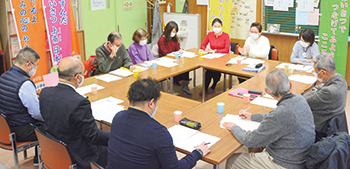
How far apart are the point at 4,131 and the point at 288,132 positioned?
2469 mm

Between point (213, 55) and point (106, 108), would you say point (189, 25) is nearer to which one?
point (213, 55)

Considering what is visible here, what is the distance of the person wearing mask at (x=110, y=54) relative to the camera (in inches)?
184

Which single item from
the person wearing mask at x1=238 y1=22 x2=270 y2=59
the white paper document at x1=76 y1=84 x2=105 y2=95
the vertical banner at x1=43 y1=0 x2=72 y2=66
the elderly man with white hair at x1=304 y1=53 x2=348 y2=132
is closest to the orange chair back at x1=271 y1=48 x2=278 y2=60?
the person wearing mask at x1=238 y1=22 x2=270 y2=59

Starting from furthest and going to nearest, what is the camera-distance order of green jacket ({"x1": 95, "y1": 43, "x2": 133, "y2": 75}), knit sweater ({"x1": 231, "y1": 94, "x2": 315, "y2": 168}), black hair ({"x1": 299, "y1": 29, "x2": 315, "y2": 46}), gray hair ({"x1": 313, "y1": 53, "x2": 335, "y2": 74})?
1. black hair ({"x1": 299, "y1": 29, "x2": 315, "y2": 46})
2. green jacket ({"x1": 95, "y1": 43, "x2": 133, "y2": 75})
3. gray hair ({"x1": 313, "y1": 53, "x2": 335, "y2": 74})
4. knit sweater ({"x1": 231, "y1": 94, "x2": 315, "y2": 168})

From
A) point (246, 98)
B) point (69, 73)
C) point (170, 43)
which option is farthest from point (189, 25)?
point (69, 73)

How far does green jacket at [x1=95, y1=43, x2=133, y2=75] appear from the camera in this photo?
4.68 m

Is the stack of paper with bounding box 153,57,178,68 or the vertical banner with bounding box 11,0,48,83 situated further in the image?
the vertical banner with bounding box 11,0,48,83

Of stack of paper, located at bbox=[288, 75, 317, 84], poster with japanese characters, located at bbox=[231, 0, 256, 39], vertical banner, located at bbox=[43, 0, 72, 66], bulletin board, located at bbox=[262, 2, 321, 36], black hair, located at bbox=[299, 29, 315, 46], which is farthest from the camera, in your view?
poster with japanese characters, located at bbox=[231, 0, 256, 39]

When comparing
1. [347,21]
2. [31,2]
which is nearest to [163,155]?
[31,2]

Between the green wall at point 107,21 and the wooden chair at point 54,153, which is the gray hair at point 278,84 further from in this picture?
the green wall at point 107,21

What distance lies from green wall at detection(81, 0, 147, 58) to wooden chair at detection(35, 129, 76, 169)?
4288 millimetres

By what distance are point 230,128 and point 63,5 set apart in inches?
165

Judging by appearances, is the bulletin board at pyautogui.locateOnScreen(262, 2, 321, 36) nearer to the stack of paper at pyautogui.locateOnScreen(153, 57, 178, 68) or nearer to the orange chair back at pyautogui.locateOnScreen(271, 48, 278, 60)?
the orange chair back at pyautogui.locateOnScreen(271, 48, 278, 60)

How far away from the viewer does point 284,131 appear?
7.88ft
